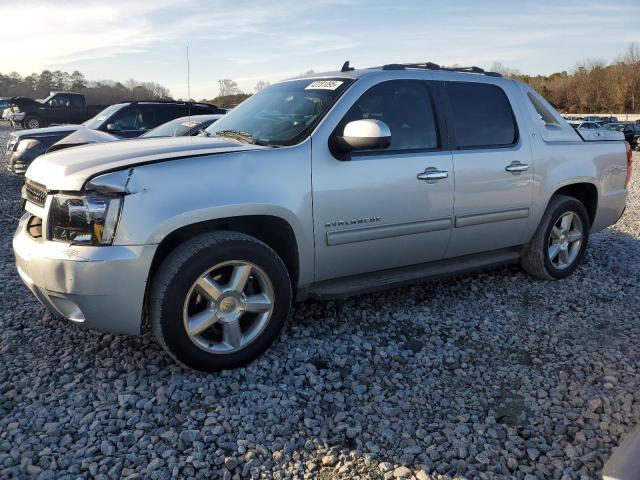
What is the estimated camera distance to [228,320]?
3166 millimetres

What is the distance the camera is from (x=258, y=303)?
323 centimetres

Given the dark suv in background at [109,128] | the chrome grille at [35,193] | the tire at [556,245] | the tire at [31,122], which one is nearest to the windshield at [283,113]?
the chrome grille at [35,193]

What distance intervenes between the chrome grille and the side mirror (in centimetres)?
180

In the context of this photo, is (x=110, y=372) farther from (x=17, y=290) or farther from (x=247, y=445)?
(x=17, y=290)

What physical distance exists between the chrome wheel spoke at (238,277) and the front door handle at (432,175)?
139 cm

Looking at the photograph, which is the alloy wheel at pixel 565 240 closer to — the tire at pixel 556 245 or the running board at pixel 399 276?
the tire at pixel 556 245

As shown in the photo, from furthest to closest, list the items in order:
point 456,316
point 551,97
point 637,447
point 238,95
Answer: point 551,97 < point 238,95 < point 456,316 < point 637,447

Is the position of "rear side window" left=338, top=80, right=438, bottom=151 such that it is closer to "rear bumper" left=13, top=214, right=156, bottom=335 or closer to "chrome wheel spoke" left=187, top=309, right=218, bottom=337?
"chrome wheel spoke" left=187, top=309, right=218, bottom=337

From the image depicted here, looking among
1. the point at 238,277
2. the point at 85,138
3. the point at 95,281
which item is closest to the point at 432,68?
the point at 238,277

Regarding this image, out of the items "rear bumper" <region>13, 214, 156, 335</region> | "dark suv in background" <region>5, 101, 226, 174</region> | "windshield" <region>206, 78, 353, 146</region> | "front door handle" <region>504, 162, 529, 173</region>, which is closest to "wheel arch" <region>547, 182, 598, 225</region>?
"front door handle" <region>504, 162, 529, 173</region>

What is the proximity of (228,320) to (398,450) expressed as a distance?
47.5 inches

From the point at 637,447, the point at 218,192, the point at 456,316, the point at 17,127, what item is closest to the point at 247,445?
the point at 218,192

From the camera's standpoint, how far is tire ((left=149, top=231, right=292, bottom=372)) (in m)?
2.95

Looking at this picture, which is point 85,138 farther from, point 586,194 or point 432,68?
point 586,194
